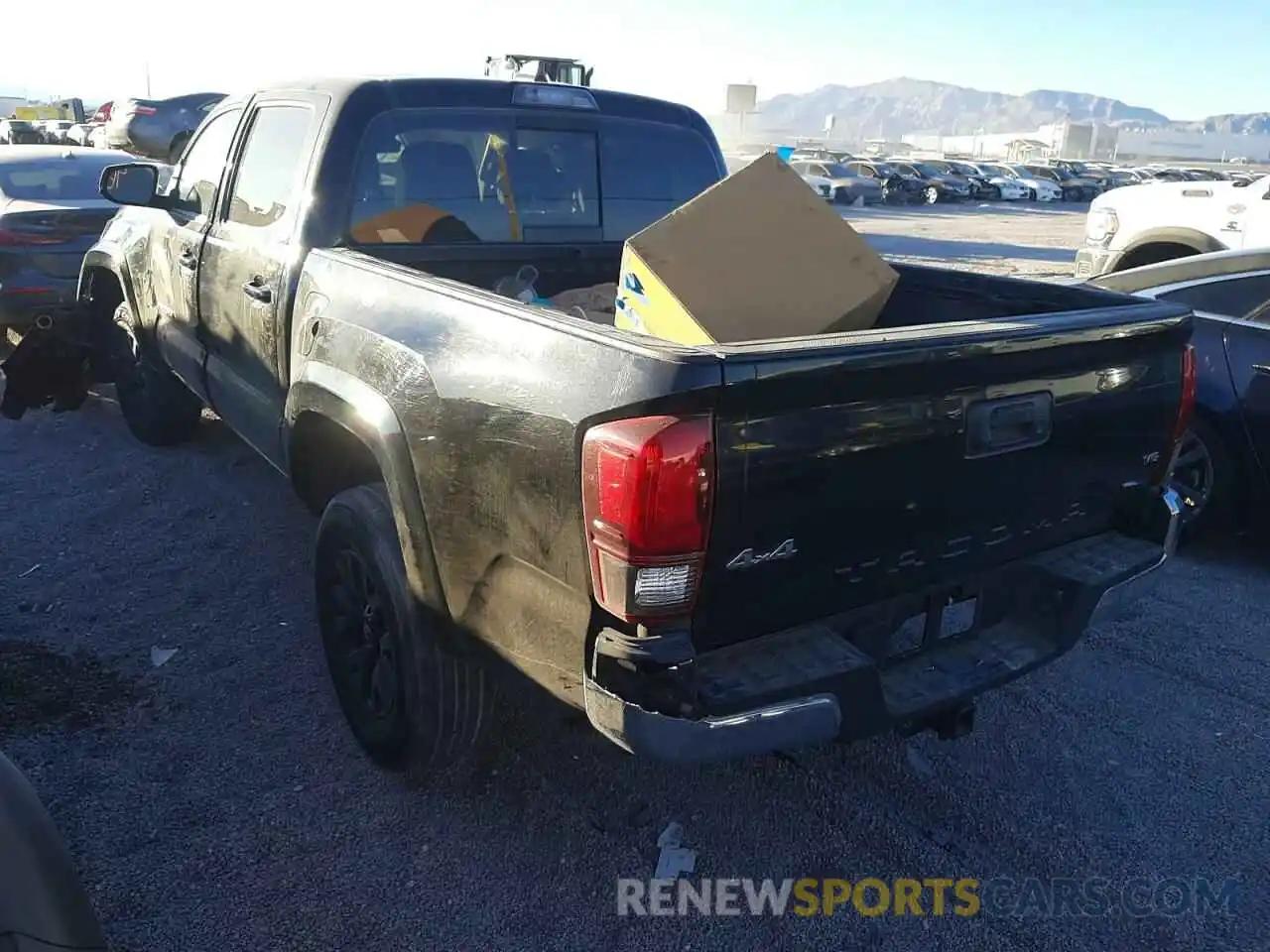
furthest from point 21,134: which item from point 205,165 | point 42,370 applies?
point 205,165

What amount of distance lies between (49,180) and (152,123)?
13.1m

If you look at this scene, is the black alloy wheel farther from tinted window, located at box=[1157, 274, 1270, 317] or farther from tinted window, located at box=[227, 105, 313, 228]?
tinted window, located at box=[1157, 274, 1270, 317]

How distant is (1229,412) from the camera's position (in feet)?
15.8

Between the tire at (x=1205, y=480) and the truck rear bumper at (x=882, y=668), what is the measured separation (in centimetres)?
213

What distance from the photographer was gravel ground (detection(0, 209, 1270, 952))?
2604mm

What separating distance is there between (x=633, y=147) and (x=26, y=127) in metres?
30.6

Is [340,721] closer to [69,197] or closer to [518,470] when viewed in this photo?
[518,470]

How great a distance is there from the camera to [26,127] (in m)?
28.2

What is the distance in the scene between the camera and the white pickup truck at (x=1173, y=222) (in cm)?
904

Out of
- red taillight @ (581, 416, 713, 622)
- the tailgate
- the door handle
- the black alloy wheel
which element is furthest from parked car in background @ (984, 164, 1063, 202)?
red taillight @ (581, 416, 713, 622)

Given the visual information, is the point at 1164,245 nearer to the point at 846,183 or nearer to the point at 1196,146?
the point at 846,183

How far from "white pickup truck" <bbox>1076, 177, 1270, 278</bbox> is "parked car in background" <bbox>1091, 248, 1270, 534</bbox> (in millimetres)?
4024

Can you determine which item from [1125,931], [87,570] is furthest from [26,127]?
[1125,931]

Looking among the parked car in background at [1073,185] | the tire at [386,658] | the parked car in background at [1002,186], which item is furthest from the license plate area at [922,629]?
the parked car in background at [1073,185]
